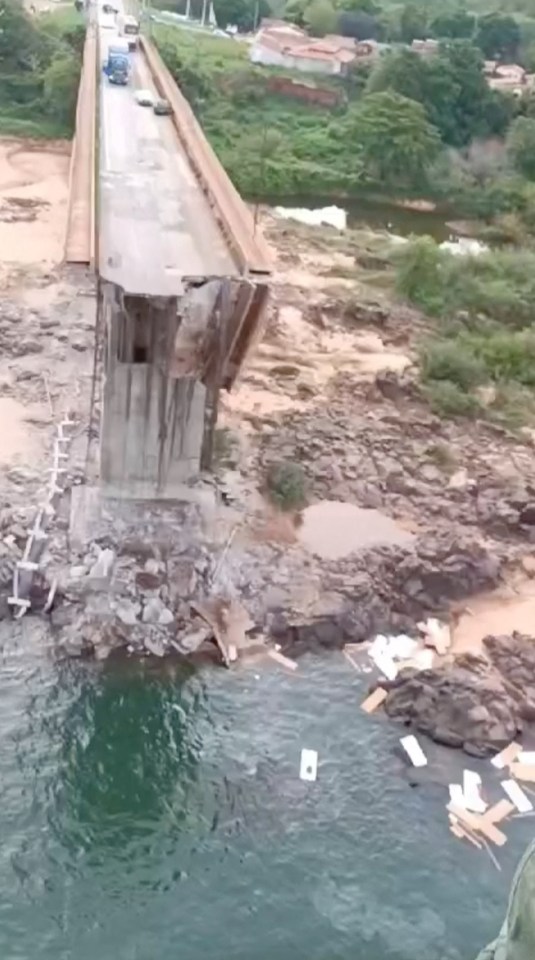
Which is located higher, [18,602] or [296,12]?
[18,602]

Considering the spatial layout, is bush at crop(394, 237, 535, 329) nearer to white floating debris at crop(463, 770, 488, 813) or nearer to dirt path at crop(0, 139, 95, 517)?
dirt path at crop(0, 139, 95, 517)

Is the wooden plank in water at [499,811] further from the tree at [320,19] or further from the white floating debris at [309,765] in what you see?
the tree at [320,19]

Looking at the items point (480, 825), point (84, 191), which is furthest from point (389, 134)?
point (480, 825)

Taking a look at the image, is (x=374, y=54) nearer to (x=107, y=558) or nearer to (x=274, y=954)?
(x=107, y=558)

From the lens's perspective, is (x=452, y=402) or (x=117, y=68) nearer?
(x=452, y=402)

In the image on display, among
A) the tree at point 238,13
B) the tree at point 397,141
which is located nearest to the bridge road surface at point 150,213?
the tree at point 397,141

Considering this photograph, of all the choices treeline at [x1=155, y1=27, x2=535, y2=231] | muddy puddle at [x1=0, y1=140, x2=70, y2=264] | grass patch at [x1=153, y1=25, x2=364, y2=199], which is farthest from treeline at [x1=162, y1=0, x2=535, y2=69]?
muddy puddle at [x1=0, y1=140, x2=70, y2=264]

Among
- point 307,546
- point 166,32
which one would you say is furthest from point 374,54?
point 307,546

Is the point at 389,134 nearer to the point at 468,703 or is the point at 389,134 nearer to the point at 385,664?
the point at 385,664
